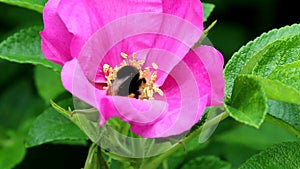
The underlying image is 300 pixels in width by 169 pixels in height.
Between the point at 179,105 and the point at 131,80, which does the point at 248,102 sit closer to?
the point at 179,105

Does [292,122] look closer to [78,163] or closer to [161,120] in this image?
[161,120]

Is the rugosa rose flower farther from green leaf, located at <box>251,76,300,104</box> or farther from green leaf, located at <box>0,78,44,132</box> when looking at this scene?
green leaf, located at <box>0,78,44,132</box>

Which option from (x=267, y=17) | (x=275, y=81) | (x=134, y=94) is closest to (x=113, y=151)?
(x=134, y=94)

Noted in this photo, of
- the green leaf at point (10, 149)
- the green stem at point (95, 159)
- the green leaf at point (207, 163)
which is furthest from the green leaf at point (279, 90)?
the green leaf at point (10, 149)

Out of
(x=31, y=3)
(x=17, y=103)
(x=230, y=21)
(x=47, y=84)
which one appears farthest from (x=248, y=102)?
(x=230, y=21)

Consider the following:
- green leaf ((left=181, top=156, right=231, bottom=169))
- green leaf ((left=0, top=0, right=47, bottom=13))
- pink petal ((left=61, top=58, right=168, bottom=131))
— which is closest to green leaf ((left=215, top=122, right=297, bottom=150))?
green leaf ((left=181, top=156, right=231, bottom=169))

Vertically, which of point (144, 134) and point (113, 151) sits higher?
point (144, 134)

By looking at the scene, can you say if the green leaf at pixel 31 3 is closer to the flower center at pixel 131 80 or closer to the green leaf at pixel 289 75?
the flower center at pixel 131 80
